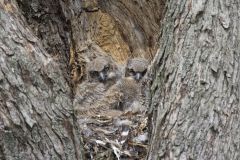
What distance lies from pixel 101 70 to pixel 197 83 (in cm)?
363

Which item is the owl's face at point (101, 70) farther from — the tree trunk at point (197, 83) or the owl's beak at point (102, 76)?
the tree trunk at point (197, 83)

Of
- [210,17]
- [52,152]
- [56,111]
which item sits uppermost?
[210,17]

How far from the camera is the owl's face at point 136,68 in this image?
275 inches

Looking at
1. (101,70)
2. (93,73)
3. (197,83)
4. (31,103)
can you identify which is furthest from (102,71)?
(31,103)

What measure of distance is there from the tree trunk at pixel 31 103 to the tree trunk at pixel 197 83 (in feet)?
1.94

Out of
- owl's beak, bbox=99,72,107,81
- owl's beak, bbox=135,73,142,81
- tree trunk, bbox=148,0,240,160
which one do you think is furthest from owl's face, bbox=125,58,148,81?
tree trunk, bbox=148,0,240,160

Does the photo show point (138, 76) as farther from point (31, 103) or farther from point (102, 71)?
point (31, 103)

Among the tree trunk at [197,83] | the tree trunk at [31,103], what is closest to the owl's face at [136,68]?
the tree trunk at [197,83]

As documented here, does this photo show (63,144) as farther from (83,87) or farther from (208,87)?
(83,87)

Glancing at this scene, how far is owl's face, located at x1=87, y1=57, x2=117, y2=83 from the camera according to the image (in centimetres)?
711

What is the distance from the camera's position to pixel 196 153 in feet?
11.0

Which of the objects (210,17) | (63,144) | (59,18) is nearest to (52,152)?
(63,144)

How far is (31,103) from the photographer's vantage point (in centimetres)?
336

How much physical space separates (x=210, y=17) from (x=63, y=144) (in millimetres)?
1353
